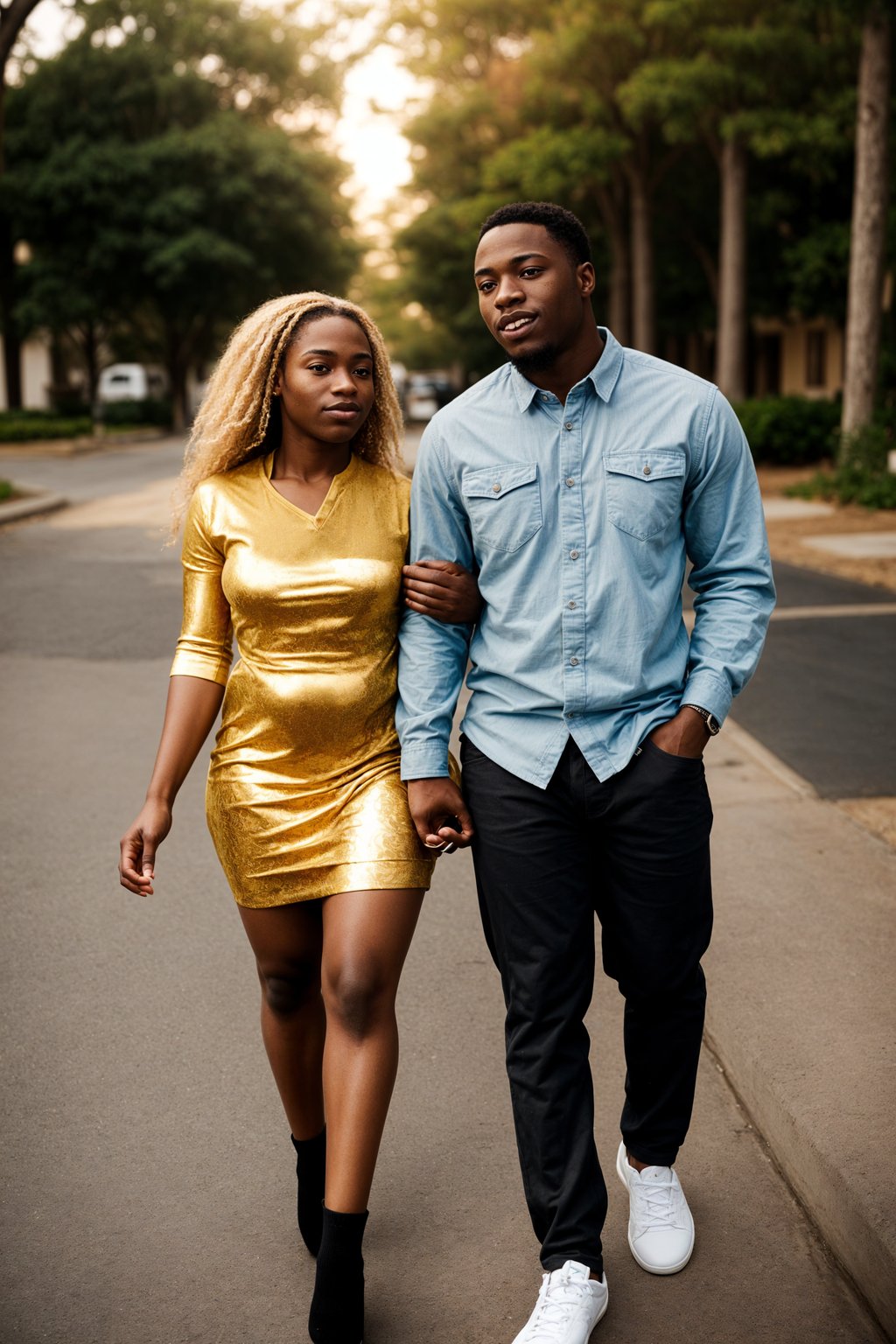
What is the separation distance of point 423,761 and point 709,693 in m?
0.56

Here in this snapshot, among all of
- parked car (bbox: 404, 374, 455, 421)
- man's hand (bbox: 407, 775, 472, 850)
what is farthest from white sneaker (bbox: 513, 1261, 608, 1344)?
parked car (bbox: 404, 374, 455, 421)

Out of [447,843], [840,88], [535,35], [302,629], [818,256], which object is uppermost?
[535,35]

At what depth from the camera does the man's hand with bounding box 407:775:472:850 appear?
269 cm

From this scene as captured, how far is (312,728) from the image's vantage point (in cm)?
276

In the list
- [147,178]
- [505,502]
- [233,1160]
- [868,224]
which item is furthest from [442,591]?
[147,178]

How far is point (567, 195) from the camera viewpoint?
3069cm

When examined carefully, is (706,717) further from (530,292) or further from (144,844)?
(144,844)

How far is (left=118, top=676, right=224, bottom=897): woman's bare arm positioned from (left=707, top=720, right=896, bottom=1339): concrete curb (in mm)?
1551

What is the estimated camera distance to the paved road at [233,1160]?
2752mm

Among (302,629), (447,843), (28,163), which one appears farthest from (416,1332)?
(28,163)

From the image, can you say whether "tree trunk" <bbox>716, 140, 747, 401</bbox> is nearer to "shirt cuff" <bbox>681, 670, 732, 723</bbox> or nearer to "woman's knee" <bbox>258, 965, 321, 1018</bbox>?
"shirt cuff" <bbox>681, 670, 732, 723</bbox>

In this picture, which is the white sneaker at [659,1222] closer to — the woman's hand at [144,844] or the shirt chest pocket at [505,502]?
the woman's hand at [144,844]

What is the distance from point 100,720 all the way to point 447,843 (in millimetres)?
5444

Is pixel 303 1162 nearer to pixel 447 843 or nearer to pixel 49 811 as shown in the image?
pixel 447 843
